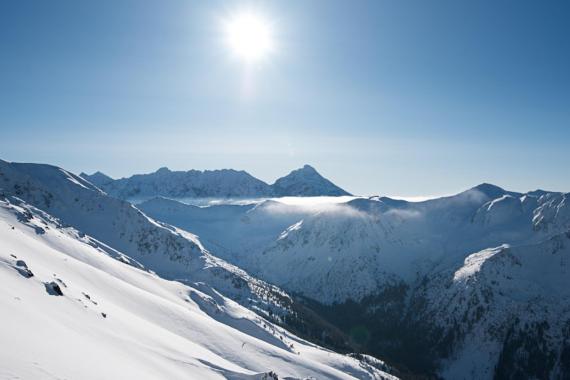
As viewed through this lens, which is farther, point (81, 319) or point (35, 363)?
point (81, 319)

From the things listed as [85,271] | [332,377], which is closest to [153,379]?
[85,271]

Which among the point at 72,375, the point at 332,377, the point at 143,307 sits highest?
the point at 72,375

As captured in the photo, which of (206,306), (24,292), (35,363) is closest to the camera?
(35,363)

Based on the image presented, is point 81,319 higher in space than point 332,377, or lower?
higher

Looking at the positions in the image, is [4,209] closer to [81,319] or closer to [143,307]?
[143,307]

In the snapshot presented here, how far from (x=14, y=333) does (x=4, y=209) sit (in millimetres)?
125448

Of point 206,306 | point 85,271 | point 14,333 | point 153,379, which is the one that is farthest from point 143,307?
point 206,306

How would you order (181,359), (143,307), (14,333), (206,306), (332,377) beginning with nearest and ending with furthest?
(14,333), (181,359), (143,307), (332,377), (206,306)

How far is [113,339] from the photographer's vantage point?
42125 mm

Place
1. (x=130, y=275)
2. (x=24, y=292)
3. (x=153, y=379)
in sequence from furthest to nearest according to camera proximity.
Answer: (x=130, y=275) → (x=24, y=292) → (x=153, y=379)

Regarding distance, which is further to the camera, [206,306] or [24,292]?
[206,306]

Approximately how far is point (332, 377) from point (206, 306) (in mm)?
Result: 65298

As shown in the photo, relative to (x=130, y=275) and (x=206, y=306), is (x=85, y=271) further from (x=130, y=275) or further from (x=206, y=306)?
(x=206, y=306)

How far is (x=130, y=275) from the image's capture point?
127 metres
